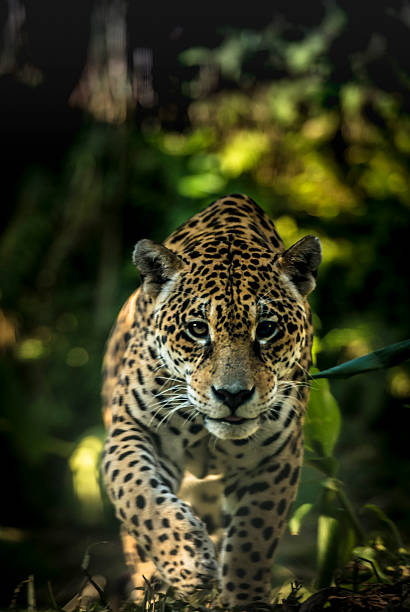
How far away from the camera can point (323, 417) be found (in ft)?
13.5

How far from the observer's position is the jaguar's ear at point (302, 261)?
3666mm

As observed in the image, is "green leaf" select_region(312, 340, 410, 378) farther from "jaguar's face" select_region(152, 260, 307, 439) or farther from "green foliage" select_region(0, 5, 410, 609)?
"green foliage" select_region(0, 5, 410, 609)

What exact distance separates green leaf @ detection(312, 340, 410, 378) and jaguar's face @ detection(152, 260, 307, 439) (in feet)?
1.14

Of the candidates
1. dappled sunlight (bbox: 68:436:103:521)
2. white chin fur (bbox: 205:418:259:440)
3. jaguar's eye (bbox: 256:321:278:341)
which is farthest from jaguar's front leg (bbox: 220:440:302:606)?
dappled sunlight (bbox: 68:436:103:521)

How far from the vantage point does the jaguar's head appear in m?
3.30

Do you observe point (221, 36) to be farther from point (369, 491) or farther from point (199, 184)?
point (369, 491)

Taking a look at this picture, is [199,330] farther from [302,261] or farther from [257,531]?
[257,531]

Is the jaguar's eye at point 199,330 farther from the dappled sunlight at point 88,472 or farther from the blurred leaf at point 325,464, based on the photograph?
the dappled sunlight at point 88,472

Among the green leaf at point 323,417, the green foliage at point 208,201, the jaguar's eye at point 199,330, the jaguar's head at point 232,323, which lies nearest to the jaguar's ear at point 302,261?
the jaguar's head at point 232,323

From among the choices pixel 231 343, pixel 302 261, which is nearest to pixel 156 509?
pixel 231 343

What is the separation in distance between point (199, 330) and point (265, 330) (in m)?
0.31

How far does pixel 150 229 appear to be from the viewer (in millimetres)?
9570

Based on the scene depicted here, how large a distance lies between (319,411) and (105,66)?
207 inches

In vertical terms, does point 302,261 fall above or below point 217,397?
above
